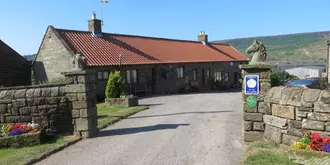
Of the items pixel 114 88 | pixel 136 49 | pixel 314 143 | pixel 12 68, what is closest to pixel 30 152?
pixel 314 143

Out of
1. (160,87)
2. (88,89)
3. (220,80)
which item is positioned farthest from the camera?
(220,80)

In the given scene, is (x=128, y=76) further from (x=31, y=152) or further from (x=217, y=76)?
(x=31, y=152)

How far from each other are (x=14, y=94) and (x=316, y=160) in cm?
817

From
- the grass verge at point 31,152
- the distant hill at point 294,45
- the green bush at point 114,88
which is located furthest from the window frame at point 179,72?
the distant hill at point 294,45

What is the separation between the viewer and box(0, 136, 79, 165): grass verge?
255 inches

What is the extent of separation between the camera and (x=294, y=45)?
114 metres

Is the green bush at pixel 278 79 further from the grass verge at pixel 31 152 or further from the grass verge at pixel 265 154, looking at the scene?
the grass verge at pixel 31 152

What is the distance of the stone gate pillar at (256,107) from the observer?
7.40 meters

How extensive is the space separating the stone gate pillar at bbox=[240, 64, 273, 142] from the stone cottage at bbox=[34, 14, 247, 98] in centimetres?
998

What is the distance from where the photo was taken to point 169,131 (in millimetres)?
9086

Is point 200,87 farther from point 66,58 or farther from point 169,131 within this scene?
point 169,131

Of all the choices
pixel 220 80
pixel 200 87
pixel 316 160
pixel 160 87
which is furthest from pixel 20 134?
pixel 220 80

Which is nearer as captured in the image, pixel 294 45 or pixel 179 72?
pixel 179 72

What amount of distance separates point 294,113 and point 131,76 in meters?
16.3
